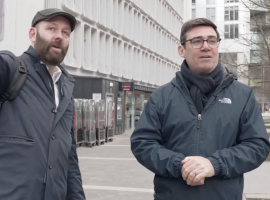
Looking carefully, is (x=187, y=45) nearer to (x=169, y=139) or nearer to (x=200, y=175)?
(x=169, y=139)

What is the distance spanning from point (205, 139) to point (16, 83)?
1156 mm

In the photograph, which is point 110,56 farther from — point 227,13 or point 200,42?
point 227,13

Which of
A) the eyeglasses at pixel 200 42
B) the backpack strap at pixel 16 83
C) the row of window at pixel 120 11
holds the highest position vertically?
the row of window at pixel 120 11

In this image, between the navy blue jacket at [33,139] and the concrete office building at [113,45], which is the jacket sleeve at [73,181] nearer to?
the navy blue jacket at [33,139]

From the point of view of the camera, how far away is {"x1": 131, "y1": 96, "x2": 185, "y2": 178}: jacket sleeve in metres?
2.56

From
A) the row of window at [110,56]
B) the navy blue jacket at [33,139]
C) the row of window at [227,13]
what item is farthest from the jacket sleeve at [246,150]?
the row of window at [227,13]

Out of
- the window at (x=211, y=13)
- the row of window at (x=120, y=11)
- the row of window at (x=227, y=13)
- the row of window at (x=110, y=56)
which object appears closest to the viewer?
the row of window at (x=110, y=56)

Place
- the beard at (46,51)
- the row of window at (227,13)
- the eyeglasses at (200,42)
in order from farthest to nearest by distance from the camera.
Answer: the row of window at (227,13) → the eyeglasses at (200,42) → the beard at (46,51)

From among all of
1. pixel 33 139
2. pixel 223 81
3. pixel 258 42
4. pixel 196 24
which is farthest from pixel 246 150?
pixel 258 42

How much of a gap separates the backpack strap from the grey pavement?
543cm

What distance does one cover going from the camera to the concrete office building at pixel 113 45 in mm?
19156

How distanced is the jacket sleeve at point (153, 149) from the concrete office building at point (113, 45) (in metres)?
9.53

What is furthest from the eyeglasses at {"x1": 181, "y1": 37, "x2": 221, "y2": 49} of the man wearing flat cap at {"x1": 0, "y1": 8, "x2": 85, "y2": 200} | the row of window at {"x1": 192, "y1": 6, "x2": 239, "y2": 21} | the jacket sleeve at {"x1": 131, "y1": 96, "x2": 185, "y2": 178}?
the row of window at {"x1": 192, "y1": 6, "x2": 239, "y2": 21}

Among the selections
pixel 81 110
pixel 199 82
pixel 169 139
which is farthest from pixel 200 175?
pixel 81 110
